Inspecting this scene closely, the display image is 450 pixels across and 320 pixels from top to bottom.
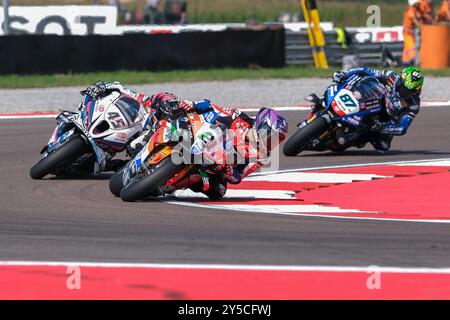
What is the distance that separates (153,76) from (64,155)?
11.2 metres

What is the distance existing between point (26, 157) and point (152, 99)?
139 inches

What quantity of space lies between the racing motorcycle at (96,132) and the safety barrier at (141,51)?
32.8 feet

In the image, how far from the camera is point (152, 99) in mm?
11117

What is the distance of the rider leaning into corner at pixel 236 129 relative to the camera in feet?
33.8

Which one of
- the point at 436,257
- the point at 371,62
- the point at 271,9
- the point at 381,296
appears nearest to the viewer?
the point at 381,296

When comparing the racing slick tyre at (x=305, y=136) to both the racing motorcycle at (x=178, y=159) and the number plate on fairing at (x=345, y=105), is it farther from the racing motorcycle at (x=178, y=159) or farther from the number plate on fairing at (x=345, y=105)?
the racing motorcycle at (x=178, y=159)

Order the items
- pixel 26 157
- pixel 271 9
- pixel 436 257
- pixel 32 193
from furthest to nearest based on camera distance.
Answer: pixel 271 9 → pixel 26 157 → pixel 32 193 → pixel 436 257

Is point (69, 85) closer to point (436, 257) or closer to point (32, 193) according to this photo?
point (32, 193)

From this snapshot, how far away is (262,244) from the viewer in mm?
8969

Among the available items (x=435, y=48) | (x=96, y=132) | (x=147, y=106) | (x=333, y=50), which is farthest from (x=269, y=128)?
(x=333, y=50)

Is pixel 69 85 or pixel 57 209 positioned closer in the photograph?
pixel 57 209

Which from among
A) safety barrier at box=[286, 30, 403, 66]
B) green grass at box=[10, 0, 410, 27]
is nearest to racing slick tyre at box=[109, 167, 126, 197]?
safety barrier at box=[286, 30, 403, 66]
